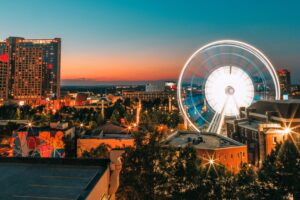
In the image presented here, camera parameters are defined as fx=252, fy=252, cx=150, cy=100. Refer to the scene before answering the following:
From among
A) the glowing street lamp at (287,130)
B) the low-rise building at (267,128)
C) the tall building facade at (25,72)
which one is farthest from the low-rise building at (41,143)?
the tall building facade at (25,72)

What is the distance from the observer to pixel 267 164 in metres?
15.1

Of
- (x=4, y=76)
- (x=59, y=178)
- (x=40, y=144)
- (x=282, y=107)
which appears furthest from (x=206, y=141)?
(x=4, y=76)

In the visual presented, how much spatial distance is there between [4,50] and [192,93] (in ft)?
476

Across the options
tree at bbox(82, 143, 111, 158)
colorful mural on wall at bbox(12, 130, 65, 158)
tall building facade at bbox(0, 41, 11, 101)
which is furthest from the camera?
tall building facade at bbox(0, 41, 11, 101)

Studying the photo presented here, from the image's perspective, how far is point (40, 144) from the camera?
30.0 meters

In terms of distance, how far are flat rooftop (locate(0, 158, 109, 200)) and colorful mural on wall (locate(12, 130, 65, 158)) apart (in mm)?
19063

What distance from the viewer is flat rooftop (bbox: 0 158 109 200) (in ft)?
27.5

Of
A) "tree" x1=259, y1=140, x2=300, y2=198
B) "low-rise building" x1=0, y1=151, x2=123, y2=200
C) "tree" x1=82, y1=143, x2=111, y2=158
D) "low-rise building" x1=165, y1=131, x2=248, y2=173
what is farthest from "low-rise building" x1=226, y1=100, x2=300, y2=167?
"low-rise building" x1=0, y1=151, x2=123, y2=200

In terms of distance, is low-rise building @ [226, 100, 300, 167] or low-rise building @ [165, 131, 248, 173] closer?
low-rise building @ [165, 131, 248, 173]

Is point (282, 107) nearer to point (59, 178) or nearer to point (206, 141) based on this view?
point (206, 141)

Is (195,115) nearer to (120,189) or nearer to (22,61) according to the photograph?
(120,189)

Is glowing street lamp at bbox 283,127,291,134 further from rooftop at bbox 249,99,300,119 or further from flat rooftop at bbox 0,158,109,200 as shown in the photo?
flat rooftop at bbox 0,158,109,200

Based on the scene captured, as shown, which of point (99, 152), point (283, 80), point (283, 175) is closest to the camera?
point (283, 175)

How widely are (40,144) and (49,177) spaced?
72.9 feet
